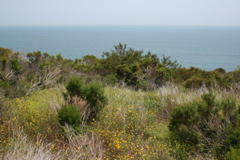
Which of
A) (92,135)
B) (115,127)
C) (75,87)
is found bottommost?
(115,127)

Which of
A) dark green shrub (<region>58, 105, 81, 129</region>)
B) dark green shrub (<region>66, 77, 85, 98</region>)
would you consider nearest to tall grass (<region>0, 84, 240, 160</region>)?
dark green shrub (<region>58, 105, 81, 129</region>)

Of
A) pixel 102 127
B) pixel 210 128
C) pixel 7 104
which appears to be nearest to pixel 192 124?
pixel 210 128

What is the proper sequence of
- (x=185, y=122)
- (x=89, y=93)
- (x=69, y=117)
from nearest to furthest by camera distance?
(x=69, y=117), (x=185, y=122), (x=89, y=93)

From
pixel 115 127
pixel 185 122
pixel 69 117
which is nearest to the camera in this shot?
pixel 69 117

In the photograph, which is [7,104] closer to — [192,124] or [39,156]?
[39,156]

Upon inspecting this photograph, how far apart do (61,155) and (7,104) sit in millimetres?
3189

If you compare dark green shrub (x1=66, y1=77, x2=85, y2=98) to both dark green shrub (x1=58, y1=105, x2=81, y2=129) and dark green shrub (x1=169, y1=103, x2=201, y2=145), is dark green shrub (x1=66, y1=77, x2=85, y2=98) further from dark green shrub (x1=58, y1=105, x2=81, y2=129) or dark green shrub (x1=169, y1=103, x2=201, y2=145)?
dark green shrub (x1=169, y1=103, x2=201, y2=145)

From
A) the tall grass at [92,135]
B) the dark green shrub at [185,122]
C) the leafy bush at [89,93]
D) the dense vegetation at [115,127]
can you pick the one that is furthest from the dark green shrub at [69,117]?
the dark green shrub at [185,122]

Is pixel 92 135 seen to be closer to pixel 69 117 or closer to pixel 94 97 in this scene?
pixel 69 117

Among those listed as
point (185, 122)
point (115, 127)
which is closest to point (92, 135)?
point (115, 127)

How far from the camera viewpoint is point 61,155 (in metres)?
4.27

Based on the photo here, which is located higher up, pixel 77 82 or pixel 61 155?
pixel 77 82

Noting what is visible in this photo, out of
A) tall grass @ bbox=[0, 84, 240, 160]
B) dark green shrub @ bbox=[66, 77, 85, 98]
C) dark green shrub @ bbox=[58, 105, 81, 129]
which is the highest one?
dark green shrub @ bbox=[66, 77, 85, 98]

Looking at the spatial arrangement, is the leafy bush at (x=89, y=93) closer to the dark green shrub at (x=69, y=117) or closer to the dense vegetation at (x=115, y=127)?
the dense vegetation at (x=115, y=127)
